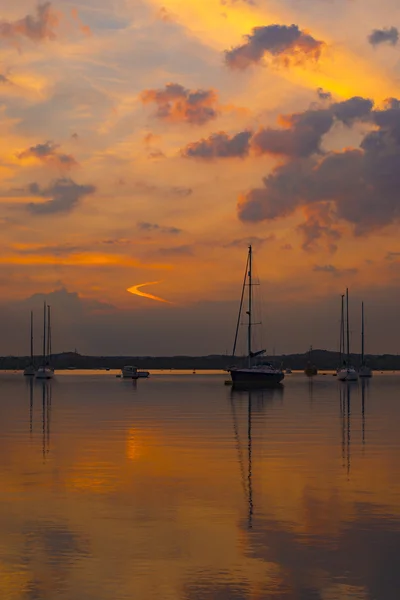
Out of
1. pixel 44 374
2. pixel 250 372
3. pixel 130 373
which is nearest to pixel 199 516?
pixel 250 372

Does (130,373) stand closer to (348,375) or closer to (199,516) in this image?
(348,375)

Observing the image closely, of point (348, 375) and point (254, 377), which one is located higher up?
point (254, 377)

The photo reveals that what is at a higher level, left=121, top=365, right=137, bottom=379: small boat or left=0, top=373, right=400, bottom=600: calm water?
left=121, top=365, right=137, bottom=379: small boat

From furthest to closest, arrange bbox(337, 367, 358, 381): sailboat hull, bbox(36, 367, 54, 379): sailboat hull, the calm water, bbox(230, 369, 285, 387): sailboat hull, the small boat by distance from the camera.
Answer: the small boat → bbox(36, 367, 54, 379): sailboat hull → bbox(337, 367, 358, 381): sailboat hull → bbox(230, 369, 285, 387): sailboat hull → the calm water

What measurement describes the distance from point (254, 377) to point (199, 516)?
99.1m

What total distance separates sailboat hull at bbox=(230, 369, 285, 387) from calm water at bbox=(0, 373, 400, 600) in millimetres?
74258

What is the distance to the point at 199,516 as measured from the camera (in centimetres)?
2223

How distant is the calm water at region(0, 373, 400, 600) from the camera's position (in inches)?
625

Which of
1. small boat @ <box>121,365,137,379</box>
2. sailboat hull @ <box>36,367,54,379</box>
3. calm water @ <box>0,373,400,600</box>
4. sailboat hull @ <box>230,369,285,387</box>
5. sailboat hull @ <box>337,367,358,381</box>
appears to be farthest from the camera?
small boat @ <box>121,365,137,379</box>

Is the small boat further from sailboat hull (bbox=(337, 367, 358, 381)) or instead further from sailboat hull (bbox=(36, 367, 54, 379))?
sailboat hull (bbox=(337, 367, 358, 381))

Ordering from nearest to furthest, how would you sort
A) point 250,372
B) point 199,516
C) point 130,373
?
point 199,516, point 250,372, point 130,373

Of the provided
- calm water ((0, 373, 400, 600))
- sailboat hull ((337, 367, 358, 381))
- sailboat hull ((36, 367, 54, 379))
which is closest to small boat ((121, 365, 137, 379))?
sailboat hull ((36, 367, 54, 379))

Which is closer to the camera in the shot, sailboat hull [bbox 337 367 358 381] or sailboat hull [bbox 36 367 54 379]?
sailboat hull [bbox 337 367 358 381]

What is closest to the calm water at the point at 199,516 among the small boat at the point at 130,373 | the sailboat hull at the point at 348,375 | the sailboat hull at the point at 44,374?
the sailboat hull at the point at 348,375
